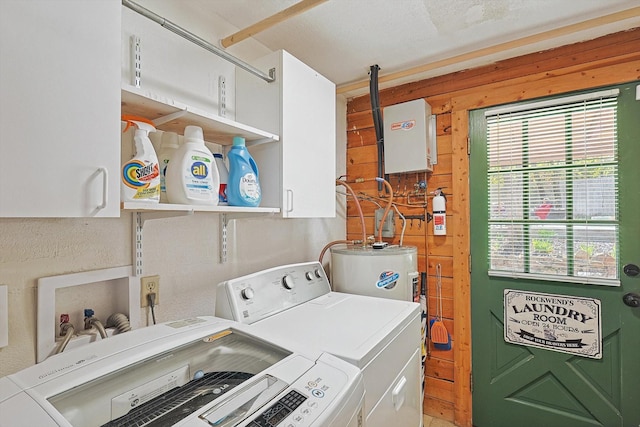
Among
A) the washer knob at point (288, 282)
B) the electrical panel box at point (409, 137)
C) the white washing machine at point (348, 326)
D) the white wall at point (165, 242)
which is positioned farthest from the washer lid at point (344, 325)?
the electrical panel box at point (409, 137)

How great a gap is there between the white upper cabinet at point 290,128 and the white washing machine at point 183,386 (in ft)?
2.22

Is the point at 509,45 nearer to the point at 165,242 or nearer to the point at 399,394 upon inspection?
the point at 399,394

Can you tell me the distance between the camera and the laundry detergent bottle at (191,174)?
1.16m

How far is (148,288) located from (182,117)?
695mm

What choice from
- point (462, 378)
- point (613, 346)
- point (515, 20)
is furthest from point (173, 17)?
point (613, 346)

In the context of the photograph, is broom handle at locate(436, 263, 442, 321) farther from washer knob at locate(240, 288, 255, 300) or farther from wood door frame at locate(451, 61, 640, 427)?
washer knob at locate(240, 288, 255, 300)

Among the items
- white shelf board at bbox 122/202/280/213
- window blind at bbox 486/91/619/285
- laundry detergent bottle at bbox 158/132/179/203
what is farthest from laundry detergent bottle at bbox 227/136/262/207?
window blind at bbox 486/91/619/285

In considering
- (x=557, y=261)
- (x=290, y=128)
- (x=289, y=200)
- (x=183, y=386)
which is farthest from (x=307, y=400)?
(x=557, y=261)

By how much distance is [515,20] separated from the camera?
1751 mm

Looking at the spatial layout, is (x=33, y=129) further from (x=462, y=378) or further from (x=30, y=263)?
(x=462, y=378)

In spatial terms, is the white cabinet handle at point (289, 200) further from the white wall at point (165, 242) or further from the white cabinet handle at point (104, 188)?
the white cabinet handle at point (104, 188)

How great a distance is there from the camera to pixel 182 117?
46.8 inches

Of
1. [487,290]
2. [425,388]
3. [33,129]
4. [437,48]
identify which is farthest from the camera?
[425,388]

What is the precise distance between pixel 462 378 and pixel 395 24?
223 centimetres
